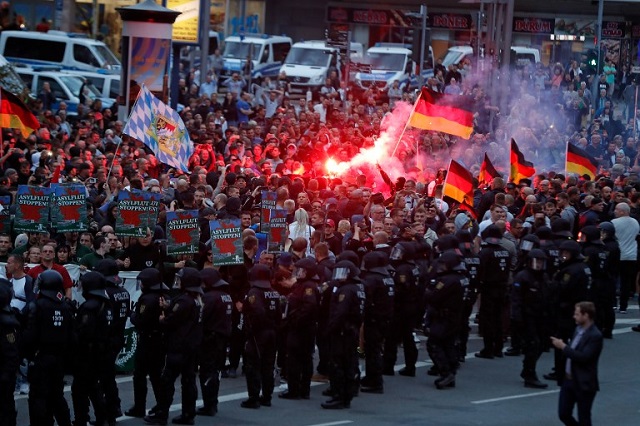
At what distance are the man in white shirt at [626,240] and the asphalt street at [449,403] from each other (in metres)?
3.43

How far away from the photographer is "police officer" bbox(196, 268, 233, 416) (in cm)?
1617

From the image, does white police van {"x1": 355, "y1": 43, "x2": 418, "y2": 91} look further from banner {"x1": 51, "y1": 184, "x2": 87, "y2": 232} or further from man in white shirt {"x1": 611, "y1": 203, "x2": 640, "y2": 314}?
banner {"x1": 51, "y1": 184, "x2": 87, "y2": 232}

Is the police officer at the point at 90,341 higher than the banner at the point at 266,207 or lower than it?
lower

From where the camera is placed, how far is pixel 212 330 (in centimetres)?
1622

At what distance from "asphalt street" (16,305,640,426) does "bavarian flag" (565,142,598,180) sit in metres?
8.03

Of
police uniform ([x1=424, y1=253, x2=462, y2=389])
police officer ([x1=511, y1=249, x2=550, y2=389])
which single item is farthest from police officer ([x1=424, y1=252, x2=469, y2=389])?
police officer ([x1=511, y1=249, x2=550, y2=389])

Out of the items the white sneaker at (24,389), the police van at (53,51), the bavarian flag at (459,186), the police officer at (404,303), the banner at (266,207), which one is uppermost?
the police van at (53,51)

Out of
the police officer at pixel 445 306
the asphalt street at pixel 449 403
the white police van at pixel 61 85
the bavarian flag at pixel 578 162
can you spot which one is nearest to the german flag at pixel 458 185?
the asphalt street at pixel 449 403

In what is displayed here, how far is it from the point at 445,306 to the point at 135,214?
12.8 ft

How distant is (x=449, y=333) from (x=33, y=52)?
26398 mm

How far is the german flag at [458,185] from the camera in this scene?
75.9 ft

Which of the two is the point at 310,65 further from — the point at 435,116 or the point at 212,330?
the point at 212,330

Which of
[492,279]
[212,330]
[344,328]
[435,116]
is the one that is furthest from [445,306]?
Answer: [435,116]

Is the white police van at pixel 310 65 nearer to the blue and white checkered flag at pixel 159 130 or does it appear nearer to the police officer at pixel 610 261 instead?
the blue and white checkered flag at pixel 159 130
